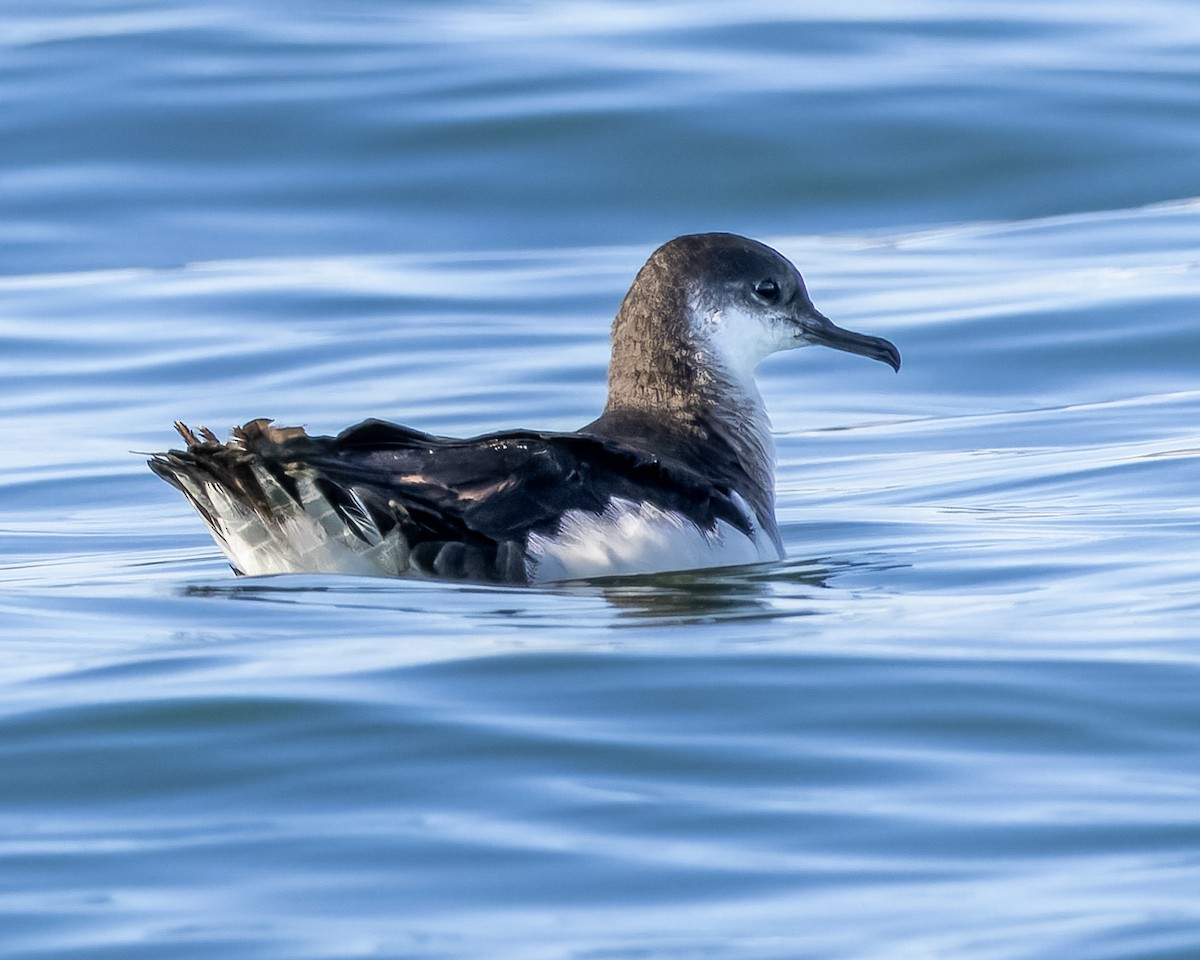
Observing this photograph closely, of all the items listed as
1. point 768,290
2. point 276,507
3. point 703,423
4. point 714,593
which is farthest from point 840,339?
point 276,507

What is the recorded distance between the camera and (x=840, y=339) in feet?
28.8

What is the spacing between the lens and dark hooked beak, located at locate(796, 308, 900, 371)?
8.67 meters

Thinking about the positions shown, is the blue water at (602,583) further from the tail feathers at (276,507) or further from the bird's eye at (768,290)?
the bird's eye at (768,290)

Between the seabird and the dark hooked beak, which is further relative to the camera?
the dark hooked beak

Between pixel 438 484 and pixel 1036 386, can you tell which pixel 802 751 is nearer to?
pixel 438 484

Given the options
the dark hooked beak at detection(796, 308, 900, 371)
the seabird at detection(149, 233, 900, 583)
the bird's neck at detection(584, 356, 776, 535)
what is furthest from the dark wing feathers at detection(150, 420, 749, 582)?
the dark hooked beak at detection(796, 308, 900, 371)

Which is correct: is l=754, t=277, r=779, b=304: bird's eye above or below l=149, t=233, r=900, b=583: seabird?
above

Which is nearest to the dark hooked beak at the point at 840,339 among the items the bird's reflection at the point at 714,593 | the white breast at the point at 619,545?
the bird's reflection at the point at 714,593

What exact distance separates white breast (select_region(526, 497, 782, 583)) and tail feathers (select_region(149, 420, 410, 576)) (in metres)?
0.42

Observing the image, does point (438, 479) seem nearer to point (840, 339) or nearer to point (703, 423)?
point (703, 423)

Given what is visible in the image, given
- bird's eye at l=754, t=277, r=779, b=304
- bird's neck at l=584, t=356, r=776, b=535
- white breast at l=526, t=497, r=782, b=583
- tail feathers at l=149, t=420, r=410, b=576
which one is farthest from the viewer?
bird's eye at l=754, t=277, r=779, b=304

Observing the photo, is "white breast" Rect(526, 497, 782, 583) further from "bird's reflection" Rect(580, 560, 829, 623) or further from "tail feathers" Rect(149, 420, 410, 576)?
"tail feathers" Rect(149, 420, 410, 576)

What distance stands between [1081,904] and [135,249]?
38.5 feet

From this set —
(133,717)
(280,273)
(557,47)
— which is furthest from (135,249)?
(133,717)
